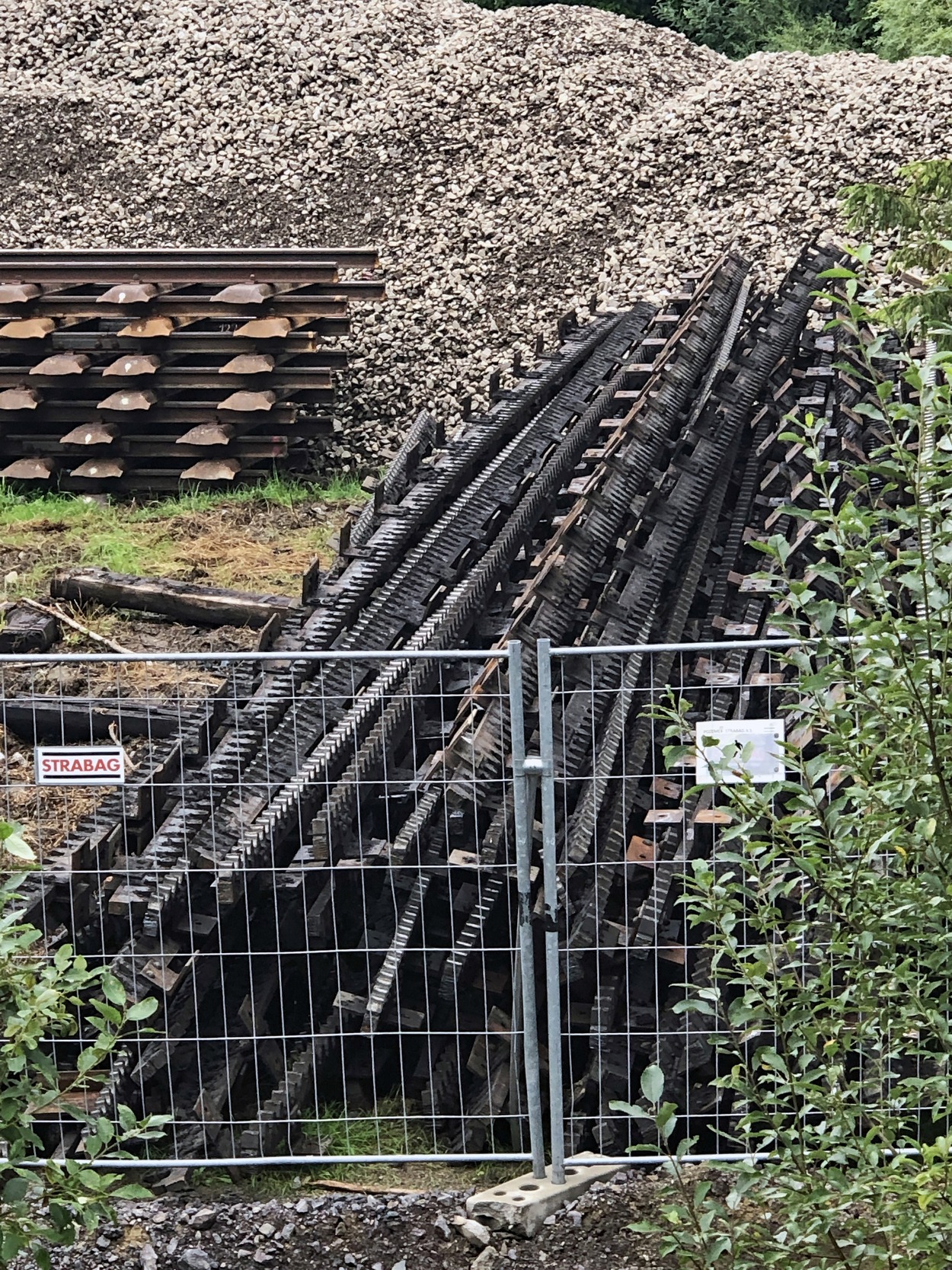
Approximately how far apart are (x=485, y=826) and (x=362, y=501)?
635 cm

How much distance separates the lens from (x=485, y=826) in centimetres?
504

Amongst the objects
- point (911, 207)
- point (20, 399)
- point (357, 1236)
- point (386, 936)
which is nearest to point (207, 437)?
point (20, 399)

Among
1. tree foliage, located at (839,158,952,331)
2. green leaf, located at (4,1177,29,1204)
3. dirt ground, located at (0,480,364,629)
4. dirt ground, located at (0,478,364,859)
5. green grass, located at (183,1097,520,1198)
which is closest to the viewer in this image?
green leaf, located at (4,1177,29,1204)

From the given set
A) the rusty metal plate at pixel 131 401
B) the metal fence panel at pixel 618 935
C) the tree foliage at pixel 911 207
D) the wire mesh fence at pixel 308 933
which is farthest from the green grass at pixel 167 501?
the metal fence panel at pixel 618 935

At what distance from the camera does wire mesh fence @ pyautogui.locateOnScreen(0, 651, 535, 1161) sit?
14.0 ft

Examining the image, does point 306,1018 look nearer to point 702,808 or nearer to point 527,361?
point 702,808

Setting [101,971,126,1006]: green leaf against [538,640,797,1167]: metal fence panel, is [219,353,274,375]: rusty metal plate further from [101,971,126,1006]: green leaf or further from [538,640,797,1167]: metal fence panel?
[101,971,126,1006]: green leaf

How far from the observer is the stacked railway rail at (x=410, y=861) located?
4359 mm

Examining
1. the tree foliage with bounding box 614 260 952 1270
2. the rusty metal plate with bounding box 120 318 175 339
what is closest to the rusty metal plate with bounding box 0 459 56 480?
the rusty metal plate with bounding box 120 318 175 339

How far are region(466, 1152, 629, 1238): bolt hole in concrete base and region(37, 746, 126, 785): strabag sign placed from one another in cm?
154

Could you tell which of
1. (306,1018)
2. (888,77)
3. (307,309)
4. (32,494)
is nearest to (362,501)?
(307,309)

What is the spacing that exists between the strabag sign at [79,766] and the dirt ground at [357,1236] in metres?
1.20

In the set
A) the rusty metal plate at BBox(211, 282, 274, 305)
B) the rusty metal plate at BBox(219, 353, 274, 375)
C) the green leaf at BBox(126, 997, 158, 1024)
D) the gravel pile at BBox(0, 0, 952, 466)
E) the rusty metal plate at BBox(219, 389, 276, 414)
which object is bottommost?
the green leaf at BBox(126, 997, 158, 1024)

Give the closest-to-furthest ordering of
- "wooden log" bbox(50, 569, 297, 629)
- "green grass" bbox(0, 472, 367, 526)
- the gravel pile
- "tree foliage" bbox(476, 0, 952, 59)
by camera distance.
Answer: "wooden log" bbox(50, 569, 297, 629) < "green grass" bbox(0, 472, 367, 526) < the gravel pile < "tree foliage" bbox(476, 0, 952, 59)
